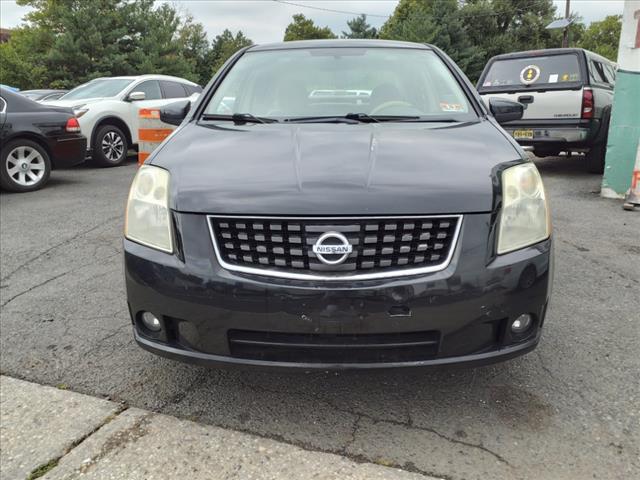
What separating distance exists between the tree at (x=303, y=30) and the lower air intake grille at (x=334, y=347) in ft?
202

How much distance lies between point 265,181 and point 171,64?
1176 inches

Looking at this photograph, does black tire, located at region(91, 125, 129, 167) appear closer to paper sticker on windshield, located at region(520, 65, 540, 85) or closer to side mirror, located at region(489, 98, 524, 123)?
paper sticker on windshield, located at region(520, 65, 540, 85)

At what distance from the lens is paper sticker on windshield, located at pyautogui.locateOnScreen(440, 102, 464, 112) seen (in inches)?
118

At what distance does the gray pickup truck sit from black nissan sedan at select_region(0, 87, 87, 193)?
5850 millimetres

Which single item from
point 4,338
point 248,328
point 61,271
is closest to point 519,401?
point 248,328

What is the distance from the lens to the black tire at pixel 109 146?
927 cm

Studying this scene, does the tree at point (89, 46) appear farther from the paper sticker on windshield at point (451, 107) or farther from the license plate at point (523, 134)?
the paper sticker on windshield at point (451, 107)

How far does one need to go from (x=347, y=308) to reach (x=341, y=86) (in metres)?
1.75

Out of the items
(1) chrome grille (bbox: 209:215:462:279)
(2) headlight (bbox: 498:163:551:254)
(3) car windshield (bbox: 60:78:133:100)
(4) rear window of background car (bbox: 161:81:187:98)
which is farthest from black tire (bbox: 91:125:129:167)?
(2) headlight (bbox: 498:163:551:254)

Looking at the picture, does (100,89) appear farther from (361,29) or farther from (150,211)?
(361,29)

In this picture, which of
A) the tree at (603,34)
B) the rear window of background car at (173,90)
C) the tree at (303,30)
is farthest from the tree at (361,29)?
the rear window of background car at (173,90)

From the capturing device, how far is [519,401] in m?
2.39

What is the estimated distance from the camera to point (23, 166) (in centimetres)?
733

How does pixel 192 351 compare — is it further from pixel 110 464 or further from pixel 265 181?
pixel 265 181
